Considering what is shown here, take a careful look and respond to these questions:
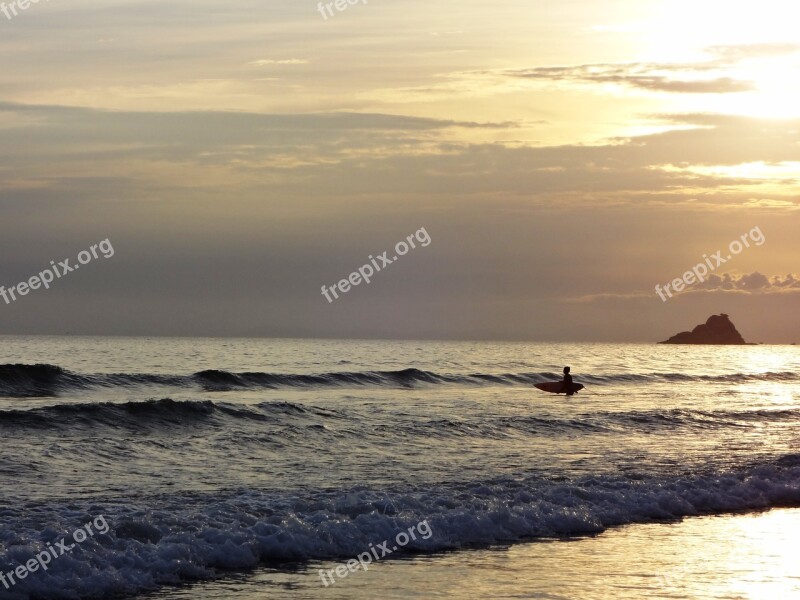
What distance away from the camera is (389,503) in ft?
56.8

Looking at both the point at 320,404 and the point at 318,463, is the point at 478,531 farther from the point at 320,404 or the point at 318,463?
the point at 320,404

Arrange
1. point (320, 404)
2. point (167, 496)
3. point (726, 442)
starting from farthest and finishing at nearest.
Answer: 1. point (320, 404)
2. point (726, 442)
3. point (167, 496)

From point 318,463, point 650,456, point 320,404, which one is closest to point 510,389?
point 320,404

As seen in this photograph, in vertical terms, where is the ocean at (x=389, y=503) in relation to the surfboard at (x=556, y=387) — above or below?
above

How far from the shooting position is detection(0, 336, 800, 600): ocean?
13297 millimetres

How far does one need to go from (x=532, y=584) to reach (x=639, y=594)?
1481mm

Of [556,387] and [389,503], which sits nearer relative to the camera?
[389,503]

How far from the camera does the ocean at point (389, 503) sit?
43.6 feet

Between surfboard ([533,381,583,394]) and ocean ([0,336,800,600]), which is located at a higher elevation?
ocean ([0,336,800,600])

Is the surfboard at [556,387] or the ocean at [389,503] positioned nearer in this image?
the ocean at [389,503]

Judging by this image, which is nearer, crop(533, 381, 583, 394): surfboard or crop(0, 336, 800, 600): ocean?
crop(0, 336, 800, 600): ocean

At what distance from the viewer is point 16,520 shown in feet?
50.1

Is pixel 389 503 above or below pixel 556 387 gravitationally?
above

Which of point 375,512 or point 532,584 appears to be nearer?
point 532,584
